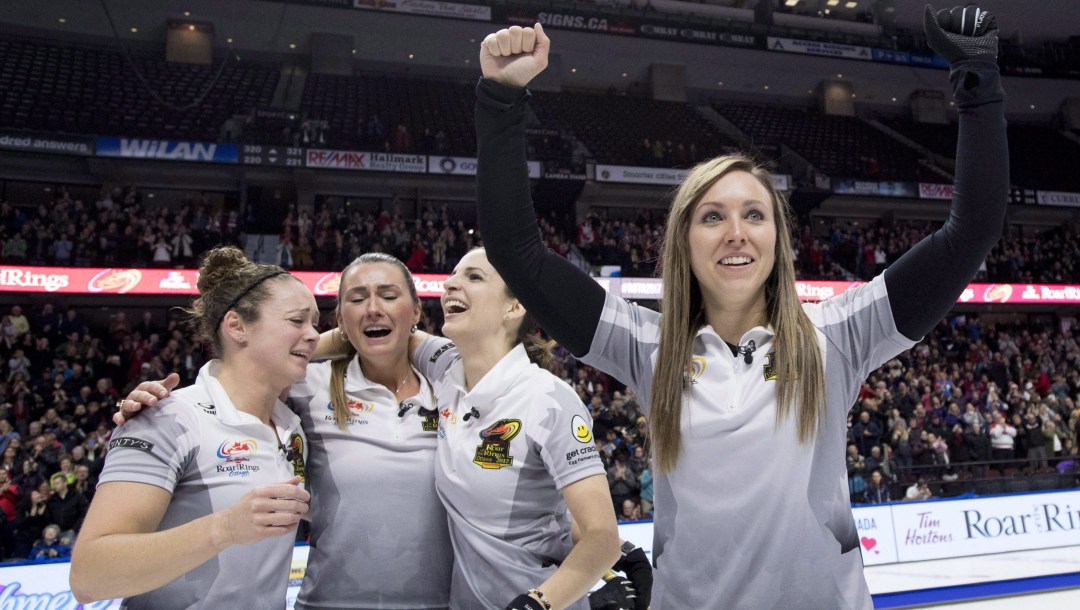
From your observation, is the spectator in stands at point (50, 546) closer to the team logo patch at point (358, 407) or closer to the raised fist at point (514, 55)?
the team logo patch at point (358, 407)

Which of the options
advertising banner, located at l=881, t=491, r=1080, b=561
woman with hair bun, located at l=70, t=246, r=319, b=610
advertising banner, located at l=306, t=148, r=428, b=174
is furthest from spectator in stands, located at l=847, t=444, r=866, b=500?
advertising banner, located at l=306, t=148, r=428, b=174

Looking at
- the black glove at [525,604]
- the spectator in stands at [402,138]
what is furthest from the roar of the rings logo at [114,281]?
the black glove at [525,604]

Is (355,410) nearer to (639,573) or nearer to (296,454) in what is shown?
(296,454)

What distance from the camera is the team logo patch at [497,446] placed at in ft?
7.91

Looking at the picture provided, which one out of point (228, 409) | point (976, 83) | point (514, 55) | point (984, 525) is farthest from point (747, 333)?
point (984, 525)

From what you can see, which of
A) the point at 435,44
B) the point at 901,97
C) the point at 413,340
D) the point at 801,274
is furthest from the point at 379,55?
the point at 413,340

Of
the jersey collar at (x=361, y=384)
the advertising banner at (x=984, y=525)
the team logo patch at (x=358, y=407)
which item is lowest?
the advertising banner at (x=984, y=525)

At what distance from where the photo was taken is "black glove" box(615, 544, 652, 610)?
8.90 feet

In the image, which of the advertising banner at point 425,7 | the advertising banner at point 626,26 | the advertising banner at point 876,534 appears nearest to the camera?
the advertising banner at point 876,534

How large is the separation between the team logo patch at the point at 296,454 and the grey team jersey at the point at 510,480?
1.55 ft

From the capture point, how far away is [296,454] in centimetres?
257

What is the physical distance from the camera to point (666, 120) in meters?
26.0

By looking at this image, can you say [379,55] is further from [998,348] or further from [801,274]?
[998,348]

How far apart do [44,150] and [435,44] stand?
12887 millimetres
